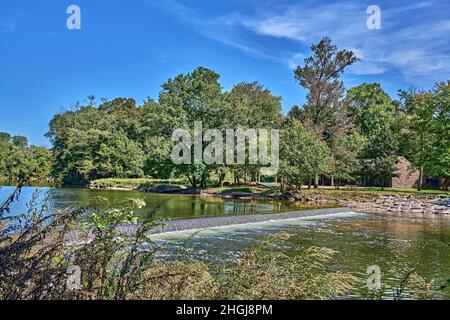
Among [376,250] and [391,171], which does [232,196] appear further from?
[376,250]

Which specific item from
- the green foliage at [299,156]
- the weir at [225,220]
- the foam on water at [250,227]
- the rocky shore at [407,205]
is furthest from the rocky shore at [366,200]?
the weir at [225,220]

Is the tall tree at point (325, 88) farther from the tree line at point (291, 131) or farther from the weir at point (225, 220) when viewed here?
the weir at point (225, 220)

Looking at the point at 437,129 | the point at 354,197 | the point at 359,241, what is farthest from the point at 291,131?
the point at 359,241

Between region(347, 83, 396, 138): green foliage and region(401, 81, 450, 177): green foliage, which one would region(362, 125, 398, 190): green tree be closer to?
region(347, 83, 396, 138): green foliage

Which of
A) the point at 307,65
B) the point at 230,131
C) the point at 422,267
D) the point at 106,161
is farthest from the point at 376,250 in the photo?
the point at 106,161

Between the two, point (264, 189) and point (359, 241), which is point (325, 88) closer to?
point (264, 189)

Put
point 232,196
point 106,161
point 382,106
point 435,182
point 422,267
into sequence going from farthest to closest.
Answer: point 382,106 < point 106,161 < point 435,182 < point 232,196 < point 422,267

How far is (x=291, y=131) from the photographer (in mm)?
35719

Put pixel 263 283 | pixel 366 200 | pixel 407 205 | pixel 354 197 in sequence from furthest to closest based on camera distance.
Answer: pixel 354 197 → pixel 366 200 → pixel 407 205 → pixel 263 283

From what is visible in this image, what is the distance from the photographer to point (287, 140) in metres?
35.4

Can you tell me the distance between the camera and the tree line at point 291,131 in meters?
34.9

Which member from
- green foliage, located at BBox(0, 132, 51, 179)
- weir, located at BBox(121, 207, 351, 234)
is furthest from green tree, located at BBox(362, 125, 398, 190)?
green foliage, located at BBox(0, 132, 51, 179)

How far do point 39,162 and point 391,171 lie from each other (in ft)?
130
